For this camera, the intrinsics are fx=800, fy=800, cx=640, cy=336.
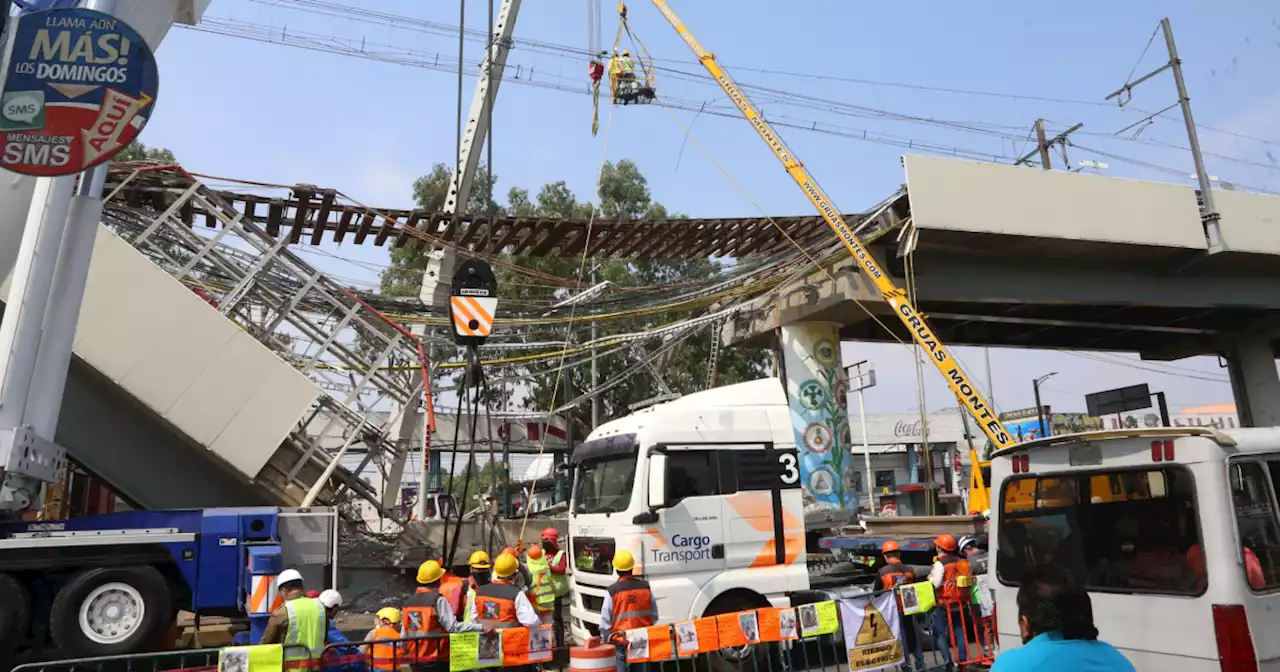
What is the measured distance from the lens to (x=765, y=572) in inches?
330

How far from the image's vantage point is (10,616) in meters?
7.80

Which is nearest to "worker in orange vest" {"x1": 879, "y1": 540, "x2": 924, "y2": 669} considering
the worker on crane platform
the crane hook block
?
the crane hook block

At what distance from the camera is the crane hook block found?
8.80m

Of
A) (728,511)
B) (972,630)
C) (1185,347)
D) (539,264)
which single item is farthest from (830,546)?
(539,264)

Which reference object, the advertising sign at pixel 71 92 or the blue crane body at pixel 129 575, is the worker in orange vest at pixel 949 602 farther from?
the advertising sign at pixel 71 92

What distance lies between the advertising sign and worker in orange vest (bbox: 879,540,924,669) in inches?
301

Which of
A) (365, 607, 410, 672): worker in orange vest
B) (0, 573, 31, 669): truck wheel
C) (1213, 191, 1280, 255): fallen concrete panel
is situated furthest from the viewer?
(1213, 191, 1280, 255): fallen concrete panel

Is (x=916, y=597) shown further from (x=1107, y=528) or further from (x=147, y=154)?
(x=147, y=154)

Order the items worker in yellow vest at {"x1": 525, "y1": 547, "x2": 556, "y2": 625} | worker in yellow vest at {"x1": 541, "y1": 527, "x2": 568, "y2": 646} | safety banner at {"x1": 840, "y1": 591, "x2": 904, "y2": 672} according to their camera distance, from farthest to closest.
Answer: worker in yellow vest at {"x1": 541, "y1": 527, "x2": 568, "y2": 646}
worker in yellow vest at {"x1": 525, "y1": 547, "x2": 556, "y2": 625}
safety banner at {"x1": 840, "y1": 591, "x2": 904, "y2": 672}

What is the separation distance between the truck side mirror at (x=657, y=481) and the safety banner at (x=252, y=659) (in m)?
3.54

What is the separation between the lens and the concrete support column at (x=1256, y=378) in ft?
70.3

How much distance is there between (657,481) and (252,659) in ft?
12.6

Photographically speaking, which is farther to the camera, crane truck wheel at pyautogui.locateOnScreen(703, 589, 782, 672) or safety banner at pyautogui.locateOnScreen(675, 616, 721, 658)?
crane truck wheel at pyautogui.locateOnScreen(703, 589, 782, 672)

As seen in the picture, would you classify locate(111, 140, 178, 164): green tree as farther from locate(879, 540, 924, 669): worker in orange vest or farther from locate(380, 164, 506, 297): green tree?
locate(879, 540, 924, 669): worker in orange vest
